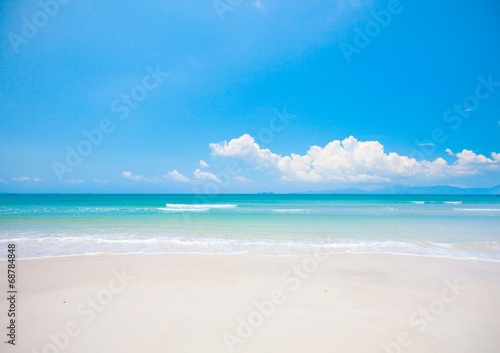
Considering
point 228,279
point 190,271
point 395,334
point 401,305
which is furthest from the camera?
point 190,271

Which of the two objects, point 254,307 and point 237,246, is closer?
point 254,307

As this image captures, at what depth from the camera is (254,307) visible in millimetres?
4047

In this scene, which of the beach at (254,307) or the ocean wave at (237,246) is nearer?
the beach at (254,307)

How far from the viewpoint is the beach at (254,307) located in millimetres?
3139

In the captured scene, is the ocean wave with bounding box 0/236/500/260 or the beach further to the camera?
the ocean wave with bounding box 0/236/500/260

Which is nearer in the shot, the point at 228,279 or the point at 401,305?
the point at 401,305

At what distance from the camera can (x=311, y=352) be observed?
2938 mm

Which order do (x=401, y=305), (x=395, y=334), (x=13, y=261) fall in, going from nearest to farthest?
(x=395, y=334) < (x=401, y=305) < (x=13, y=261)

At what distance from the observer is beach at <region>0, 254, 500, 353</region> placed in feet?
10.3

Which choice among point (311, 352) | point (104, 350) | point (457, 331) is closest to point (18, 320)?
point (104, 350)

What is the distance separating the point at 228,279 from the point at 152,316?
1.98m

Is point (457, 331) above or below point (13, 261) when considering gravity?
below

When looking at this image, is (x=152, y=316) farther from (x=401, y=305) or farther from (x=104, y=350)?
(x=401, y=305)

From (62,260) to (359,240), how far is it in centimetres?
1162
